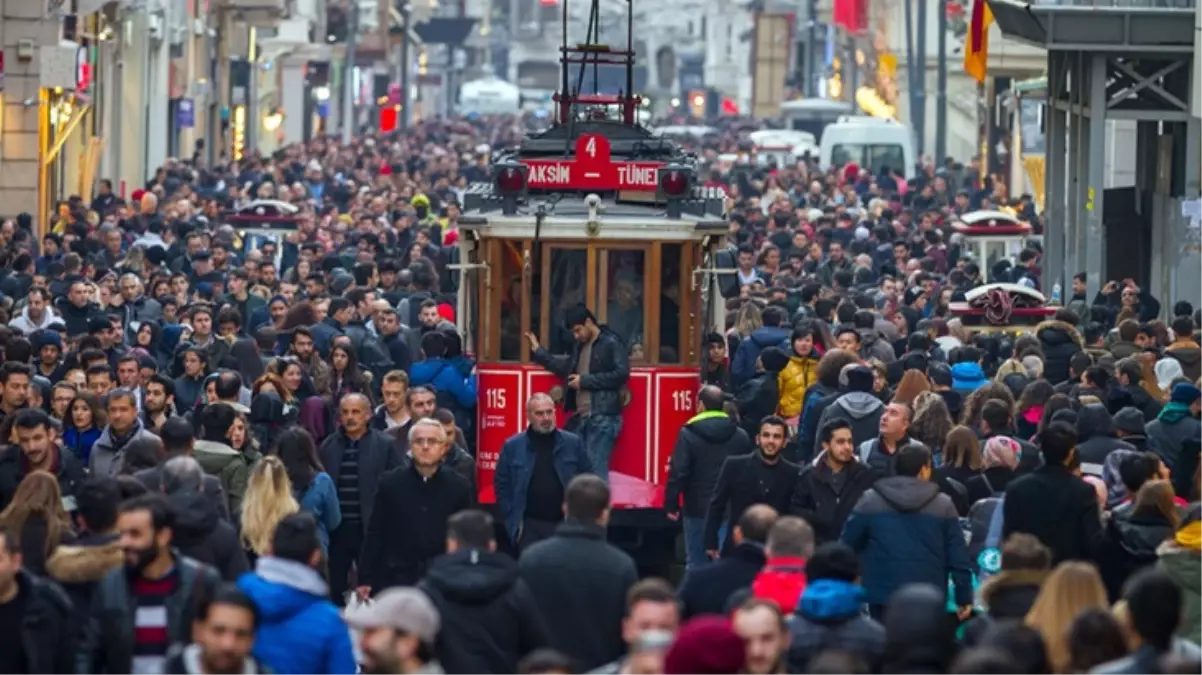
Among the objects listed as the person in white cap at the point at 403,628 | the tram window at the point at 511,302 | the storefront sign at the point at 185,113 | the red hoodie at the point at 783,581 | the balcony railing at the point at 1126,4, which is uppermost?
the balcony railing at the point at 1126,4

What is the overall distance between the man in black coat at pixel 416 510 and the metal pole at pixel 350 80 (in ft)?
219

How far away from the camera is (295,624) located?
411 inches

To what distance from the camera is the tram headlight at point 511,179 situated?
18781 millimetres

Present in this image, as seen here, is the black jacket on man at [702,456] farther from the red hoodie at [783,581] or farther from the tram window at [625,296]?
the red hoodie at [783,581]

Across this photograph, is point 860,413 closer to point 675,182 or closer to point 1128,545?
point 675,182

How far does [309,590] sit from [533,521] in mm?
5832

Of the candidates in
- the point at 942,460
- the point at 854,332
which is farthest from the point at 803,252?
the point at 942,460

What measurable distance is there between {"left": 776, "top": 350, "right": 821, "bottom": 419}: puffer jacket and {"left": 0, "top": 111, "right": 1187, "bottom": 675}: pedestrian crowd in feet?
0.07

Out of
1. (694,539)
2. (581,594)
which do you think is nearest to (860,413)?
(694,539)

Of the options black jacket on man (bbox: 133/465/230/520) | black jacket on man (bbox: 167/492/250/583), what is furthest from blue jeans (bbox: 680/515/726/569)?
black jacket on man (bbox: 167/492/250/583)

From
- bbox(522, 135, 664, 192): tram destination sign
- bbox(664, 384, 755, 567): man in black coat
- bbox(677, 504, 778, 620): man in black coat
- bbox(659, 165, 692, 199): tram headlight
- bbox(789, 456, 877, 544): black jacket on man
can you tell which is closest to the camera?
bbox(677, 504, 778, 620): man in black coat

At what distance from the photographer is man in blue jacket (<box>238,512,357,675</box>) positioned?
34.1 feet

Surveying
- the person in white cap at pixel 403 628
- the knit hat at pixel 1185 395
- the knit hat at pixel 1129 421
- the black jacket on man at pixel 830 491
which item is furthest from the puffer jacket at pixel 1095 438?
the person in white cap at pixel 403 628

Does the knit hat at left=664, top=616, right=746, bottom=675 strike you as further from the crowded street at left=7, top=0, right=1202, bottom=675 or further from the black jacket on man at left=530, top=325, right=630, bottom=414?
the black jacket on man at left=530, top=325, right=630, bottom=414
